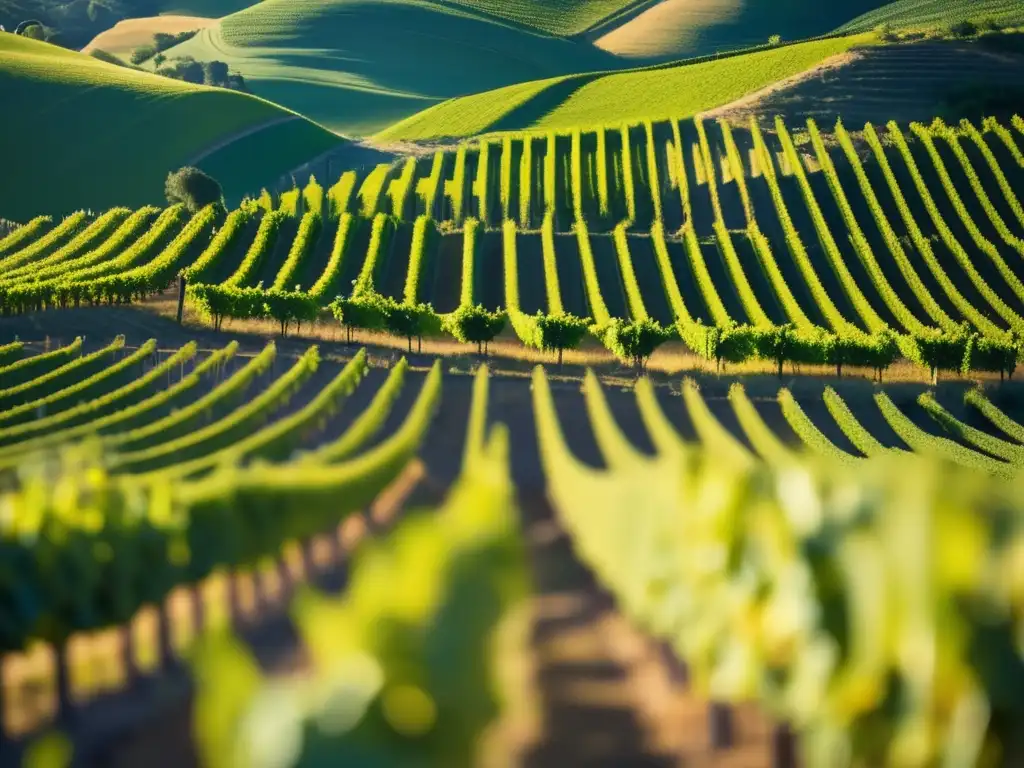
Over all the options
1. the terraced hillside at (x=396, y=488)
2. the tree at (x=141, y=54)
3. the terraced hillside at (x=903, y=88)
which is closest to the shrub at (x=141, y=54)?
the tree at (x=141, y=54)

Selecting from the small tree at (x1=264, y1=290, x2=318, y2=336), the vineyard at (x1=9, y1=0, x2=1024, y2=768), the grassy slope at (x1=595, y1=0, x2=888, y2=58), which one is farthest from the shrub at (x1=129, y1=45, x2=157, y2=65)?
the small tree at (x1=264, y1=290, x2=318, y2=336)

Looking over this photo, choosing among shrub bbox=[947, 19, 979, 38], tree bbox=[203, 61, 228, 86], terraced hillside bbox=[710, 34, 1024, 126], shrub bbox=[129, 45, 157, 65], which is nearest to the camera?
terraced hillside bbox=[710, 34, 1024, 126]

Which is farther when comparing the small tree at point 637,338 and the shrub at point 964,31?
the shrub at point 964,31

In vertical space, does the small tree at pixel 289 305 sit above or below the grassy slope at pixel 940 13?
below

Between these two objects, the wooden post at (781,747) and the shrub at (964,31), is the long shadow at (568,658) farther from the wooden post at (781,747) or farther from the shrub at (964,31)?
the shrub at (964,31)

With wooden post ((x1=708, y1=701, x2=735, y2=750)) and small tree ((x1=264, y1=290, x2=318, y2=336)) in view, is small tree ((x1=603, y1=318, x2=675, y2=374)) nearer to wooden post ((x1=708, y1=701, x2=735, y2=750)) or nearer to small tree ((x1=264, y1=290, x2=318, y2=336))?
small tree ((x1=264, y1=290, x2=318, y2=336))

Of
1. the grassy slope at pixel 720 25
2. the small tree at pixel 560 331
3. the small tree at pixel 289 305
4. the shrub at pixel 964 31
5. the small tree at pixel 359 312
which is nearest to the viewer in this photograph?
the small tree at pixel 560 331

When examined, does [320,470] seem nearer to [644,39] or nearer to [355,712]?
[355,712]

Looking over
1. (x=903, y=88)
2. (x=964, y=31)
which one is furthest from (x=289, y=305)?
(x=964, y=31)
